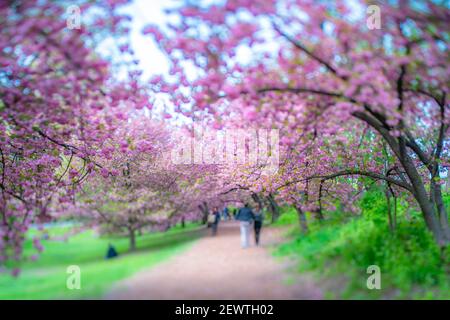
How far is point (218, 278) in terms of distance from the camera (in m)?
7.45

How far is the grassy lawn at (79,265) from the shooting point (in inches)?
265

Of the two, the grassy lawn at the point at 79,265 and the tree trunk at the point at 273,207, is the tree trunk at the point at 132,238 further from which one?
the tree trunk at the point at 273,207

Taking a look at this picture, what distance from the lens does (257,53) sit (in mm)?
5926

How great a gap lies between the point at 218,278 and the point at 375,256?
3031 millimetres

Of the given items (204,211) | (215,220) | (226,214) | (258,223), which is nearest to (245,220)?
(258,223)

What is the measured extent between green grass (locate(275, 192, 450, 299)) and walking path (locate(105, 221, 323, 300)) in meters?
0.58

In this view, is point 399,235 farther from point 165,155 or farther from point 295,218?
point 165,155

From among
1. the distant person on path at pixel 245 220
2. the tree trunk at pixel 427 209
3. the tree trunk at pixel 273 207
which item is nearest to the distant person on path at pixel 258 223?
the distant person on path at pixel 245 220

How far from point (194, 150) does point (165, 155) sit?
85cm

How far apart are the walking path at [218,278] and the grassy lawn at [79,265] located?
0.23 m

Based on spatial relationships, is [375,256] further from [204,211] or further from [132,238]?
[132,238]

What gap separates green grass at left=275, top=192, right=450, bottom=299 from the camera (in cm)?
720

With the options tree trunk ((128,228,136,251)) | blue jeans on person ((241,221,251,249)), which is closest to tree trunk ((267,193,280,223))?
blue jeans on person ((241,221,251,249))

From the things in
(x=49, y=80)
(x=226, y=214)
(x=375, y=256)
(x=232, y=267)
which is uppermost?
(x=49, y=80)
